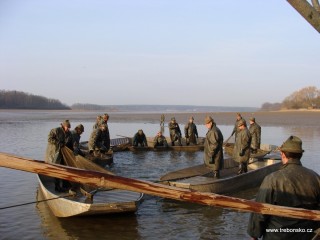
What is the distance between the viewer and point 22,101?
400 ft

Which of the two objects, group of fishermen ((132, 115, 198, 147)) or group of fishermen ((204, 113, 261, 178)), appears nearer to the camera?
group of fishermen ((204, 113, 261, 178))

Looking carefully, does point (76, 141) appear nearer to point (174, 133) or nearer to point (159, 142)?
point (159, 142)

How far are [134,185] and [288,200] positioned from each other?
5.02ft

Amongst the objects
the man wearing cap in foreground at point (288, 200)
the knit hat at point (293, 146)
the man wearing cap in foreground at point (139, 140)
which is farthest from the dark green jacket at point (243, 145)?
the man wearing cap in foreground at point (139, 140)

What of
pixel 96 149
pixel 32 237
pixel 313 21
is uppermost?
pixel 313 21

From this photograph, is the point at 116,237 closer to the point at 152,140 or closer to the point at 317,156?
the point at 317,156

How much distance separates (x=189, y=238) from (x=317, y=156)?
13158 mm

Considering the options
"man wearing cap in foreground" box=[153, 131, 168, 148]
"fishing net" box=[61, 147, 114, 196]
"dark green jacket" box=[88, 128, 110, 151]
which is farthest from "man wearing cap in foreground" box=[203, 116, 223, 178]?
"man wearing cap in foreground" box=[153, 131, 168, 148]

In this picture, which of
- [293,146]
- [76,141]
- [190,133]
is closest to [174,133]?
[190,133]

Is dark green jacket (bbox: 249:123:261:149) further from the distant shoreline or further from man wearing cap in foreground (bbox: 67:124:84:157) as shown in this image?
the distant shoreline

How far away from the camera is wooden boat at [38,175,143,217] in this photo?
8008 millimetres

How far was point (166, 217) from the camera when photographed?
8898mm

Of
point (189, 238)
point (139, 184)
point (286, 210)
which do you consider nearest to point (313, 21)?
point (286, 210)

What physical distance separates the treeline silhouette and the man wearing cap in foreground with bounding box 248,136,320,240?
397ft
